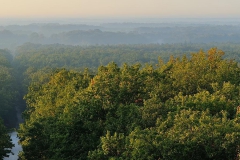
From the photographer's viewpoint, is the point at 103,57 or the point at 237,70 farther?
the point at 103,57

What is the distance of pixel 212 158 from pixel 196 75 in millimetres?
12686

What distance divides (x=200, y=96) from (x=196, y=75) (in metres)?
6.05

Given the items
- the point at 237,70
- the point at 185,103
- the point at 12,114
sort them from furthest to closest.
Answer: the point at 12,114
the point at 237,70
the point at 185,103

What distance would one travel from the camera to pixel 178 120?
15430 mm

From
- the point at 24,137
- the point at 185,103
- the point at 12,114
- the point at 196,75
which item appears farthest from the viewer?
the point at 12,114

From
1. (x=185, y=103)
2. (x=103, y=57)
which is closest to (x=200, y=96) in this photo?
(x=185, y=103)

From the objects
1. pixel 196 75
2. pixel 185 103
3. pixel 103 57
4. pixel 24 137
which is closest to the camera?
pixel 185 103

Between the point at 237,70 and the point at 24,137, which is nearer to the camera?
the point at 24,137

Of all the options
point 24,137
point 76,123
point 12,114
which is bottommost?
point 12,114

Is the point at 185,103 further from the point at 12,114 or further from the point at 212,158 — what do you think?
the point at 12,114

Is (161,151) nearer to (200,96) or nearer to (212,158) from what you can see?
(212,158)

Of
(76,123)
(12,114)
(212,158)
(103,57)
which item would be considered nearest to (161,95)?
(76,123)

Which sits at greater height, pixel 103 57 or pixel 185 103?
pixel 185 103

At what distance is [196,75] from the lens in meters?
25.3
